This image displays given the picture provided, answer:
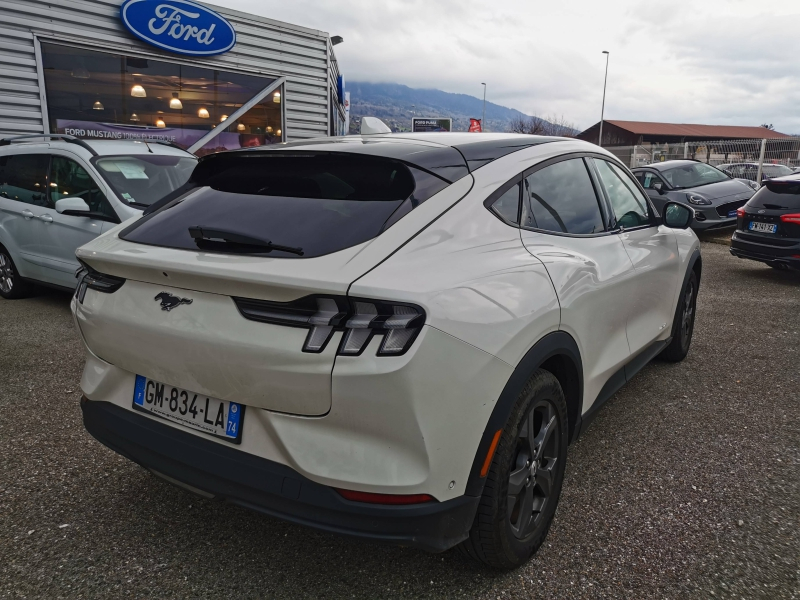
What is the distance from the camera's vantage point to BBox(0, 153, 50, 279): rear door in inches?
238

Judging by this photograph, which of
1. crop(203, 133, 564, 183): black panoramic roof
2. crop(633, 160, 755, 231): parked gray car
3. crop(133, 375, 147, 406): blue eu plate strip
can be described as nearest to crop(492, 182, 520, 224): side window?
crop(203, 133, 564, 183): black panoramic roof

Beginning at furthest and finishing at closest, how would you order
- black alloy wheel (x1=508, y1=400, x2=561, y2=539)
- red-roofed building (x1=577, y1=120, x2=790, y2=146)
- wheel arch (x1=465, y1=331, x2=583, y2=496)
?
1. red-roofed building (x1=577, y1=120, x2=790, y2=146)
2. black alloy wheel (x1=508, y1=400, x2=561, y2=539)
3. wheel arch (x1=465, y1=331, x2=583, y2=496)

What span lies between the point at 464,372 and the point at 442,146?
99 centimetres

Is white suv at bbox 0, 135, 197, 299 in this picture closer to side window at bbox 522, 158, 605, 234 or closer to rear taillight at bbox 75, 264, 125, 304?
rear taillight at bbox 75, 264, 125, 304

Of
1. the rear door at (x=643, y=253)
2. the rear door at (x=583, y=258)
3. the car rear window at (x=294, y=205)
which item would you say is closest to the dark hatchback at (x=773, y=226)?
the rear door at (x=643, y=253)

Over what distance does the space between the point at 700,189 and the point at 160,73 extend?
10.9m

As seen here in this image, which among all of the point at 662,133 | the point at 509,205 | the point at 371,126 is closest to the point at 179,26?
the point at 371,126

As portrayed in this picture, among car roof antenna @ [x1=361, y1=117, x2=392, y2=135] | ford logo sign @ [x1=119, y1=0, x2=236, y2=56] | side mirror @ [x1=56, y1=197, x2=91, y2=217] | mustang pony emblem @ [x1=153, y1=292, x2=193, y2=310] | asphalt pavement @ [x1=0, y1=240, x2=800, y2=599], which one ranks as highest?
ford logo sign @ [x1=119, y1=0, x2=236, y2=56]

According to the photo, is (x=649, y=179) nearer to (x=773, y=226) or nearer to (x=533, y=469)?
(x=773, y=226)

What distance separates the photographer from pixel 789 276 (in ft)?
27.0

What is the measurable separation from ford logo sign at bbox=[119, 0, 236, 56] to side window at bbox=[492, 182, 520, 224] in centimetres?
1145

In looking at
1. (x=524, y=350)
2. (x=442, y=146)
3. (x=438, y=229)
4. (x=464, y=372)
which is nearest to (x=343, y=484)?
(x=464, y=372)

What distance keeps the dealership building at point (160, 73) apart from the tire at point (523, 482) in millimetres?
9412

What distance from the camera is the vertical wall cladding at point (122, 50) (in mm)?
10320
